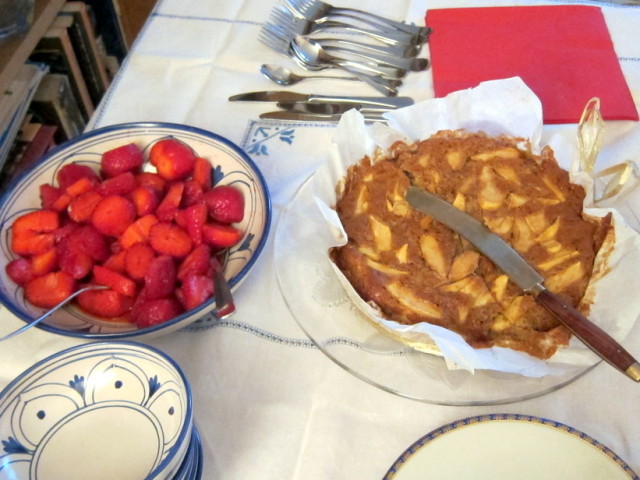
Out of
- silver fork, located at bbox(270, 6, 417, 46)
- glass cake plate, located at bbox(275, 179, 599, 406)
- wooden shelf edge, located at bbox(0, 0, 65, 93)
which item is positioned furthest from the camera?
wooden shelf edge, located at bbox(0, 0, 65, 93)

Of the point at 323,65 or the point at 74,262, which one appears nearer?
the point at 74,262

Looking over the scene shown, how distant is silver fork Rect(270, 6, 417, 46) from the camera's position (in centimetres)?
120

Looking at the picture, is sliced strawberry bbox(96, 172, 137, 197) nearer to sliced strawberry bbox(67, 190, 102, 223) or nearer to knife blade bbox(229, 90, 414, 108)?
sliced strawberry bbox(67, 190, 102, 223)

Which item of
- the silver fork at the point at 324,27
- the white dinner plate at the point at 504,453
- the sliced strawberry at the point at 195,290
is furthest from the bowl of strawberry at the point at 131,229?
the silver fork at the point at 324,27

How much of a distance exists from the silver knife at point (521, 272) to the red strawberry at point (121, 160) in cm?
41

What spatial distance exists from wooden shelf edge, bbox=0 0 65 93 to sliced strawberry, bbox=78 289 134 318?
2.74ft

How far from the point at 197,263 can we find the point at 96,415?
0.22 m

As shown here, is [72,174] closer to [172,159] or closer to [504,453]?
[172,159]

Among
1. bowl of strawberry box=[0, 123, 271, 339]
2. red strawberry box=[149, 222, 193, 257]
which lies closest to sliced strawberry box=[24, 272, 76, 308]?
bowl of strawberry box=[0, 123, 271, 339]

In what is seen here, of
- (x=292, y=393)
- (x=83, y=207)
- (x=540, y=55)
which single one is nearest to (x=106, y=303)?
(x=83, y=207)

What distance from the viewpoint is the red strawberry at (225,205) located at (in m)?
0.85

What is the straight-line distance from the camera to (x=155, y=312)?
2.42ft

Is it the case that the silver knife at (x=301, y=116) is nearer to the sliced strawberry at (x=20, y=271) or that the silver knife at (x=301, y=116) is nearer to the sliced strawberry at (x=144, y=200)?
the sliced strawberry at (x=144, y=200)

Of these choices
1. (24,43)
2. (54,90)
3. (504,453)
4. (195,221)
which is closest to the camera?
(504,453)
